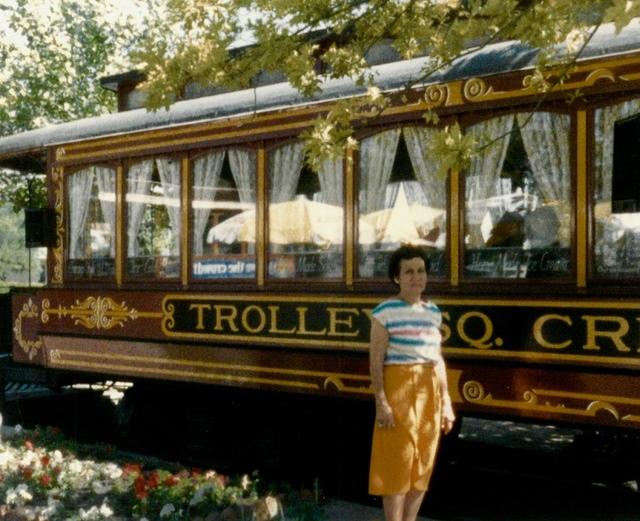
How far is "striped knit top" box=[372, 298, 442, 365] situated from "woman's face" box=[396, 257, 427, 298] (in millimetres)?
67

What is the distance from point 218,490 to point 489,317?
6.30 ft

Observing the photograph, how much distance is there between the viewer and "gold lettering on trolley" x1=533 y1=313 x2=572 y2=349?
211 inches

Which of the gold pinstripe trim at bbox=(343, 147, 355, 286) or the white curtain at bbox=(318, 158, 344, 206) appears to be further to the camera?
the white curtain at bbox=(318, 158, 344, 206)

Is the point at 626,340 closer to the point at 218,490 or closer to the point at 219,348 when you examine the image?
the point at 218,490

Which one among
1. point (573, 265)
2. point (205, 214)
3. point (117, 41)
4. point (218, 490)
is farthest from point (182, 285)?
point (117, 41)

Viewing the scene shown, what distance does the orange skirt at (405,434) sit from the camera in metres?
4.50

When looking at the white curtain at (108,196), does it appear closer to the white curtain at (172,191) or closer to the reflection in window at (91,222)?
the reflection in window at (91,222)

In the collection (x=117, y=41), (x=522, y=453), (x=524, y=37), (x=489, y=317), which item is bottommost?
(x=522, y=453)

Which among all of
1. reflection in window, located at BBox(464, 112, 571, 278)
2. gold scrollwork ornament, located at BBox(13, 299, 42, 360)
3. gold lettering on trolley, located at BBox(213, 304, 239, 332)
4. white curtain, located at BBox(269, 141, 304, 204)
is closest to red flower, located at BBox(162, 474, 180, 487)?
gold lettering on trolley, located at BBox(213, 304, 239, 332)

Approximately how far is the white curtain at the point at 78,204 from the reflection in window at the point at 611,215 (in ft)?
15.3

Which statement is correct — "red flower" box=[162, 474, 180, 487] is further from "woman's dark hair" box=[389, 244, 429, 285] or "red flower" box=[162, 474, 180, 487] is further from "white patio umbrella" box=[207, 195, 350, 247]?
"white patio umbrella" box=[207, 195, 350, 247]

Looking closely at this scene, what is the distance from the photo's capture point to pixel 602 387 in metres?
5.22

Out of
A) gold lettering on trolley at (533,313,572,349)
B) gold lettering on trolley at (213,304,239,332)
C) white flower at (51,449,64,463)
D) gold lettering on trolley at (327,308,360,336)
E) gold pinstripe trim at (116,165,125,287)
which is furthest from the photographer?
gold pinstripe trim at (116,165,125,287)

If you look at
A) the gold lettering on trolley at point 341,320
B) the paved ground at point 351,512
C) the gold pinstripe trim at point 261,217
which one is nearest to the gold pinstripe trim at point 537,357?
the gold lettering on trolley at point 341,320
